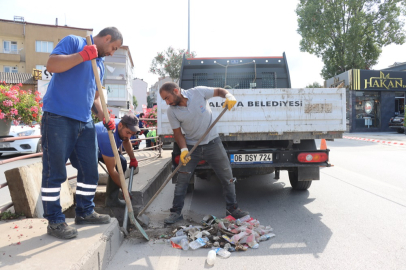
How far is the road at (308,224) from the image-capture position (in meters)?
2.98

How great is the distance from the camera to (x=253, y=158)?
4.65 meters

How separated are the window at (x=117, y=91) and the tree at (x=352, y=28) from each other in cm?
3006

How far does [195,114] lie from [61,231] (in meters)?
1.97

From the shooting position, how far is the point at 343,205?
487cm

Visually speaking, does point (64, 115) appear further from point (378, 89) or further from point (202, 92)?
point (378, 89)

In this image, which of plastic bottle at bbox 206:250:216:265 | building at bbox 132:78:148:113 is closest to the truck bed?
plastic bottle at bbox 206:250:216:265

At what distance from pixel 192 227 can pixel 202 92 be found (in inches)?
64.2

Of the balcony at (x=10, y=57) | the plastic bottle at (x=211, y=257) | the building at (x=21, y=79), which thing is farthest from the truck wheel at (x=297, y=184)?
the balcony at (x=10, y=57)

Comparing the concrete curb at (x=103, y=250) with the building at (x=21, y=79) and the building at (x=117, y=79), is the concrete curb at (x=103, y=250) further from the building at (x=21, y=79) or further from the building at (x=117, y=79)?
the building at (x=117, y=79)

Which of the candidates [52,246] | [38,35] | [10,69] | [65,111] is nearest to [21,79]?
[10,69]

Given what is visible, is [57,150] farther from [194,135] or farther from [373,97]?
[373,97]

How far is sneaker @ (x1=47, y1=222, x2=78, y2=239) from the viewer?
287 cm

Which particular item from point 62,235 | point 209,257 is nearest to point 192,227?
point 209,257

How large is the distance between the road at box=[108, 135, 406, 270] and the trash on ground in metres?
0.09
